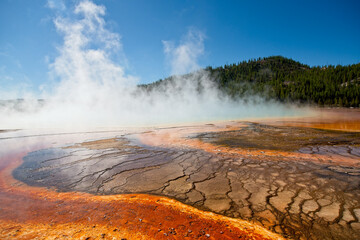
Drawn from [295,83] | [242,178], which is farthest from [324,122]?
[295,83]

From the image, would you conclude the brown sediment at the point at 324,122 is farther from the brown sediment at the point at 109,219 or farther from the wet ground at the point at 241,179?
the brown sediment at the point at 109,219

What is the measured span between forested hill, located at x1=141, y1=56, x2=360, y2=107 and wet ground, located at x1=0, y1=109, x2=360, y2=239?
5073 cm

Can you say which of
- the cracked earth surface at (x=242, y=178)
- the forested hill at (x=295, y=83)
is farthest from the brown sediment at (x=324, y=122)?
the forested hill at (x=295, y=83)

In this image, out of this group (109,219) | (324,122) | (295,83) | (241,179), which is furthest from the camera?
(295,83)

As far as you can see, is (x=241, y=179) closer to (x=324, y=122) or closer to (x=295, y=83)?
(x=324, y=122)

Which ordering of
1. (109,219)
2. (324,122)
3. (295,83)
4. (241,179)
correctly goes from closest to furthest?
1. (109,219)
2. (241,179)
3. (324,122)
4. (295,83)

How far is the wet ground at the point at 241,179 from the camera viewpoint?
2.41 meters

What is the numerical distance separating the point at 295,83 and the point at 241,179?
7816 centimetres

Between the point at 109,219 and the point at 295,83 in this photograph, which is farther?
the point at 295,83

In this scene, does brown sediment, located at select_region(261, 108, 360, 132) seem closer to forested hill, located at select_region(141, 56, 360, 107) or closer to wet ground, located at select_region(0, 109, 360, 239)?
wet ground, located at select_region(0, 109, 360, 239)

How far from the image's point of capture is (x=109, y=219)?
252 cm

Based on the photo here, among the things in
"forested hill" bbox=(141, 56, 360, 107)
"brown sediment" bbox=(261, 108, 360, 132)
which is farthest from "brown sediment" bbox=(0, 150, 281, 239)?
"forested hill" bbox=(141, 56, 360, 107)

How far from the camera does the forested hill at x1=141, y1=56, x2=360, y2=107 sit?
156ft

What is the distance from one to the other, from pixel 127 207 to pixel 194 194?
4.03ft
